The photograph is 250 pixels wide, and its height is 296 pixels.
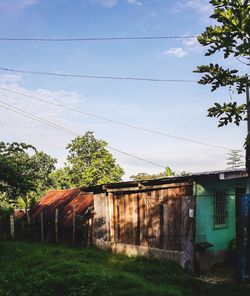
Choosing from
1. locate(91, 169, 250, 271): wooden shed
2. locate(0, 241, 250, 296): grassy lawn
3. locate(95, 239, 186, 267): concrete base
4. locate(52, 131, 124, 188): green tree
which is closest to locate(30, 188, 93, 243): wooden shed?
locate(95, 239, 186, 267): concrete base

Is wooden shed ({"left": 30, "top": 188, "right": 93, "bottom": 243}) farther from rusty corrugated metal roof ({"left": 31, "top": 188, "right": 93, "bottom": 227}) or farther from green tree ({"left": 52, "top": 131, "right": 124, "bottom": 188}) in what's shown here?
green tree ({"left": 52, "top": 131, "right": 124, "bottom": 188})

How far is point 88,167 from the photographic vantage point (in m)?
51.6

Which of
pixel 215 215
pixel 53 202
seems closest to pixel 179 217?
pixel 215 215

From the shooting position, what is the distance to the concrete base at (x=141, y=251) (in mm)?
13629

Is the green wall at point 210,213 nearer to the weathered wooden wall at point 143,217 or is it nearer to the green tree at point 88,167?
the weathered wooden wall at point 143,217

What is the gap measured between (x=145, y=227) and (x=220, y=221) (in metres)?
3.03

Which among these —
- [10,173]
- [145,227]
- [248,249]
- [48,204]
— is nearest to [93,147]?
[48,204]

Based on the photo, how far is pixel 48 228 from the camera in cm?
2238

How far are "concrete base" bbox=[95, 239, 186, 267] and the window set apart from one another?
202 centimetres

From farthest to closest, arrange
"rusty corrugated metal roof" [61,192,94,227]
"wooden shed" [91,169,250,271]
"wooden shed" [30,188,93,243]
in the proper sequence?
"rusty corrugated metal roof" [61,192,94,227] < "wooden shed" [30,188,93,243] < "wooden shed" [91,169,250,271]

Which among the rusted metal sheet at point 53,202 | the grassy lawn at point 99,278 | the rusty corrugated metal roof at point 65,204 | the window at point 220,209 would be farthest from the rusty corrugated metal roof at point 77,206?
the window at point 220,209

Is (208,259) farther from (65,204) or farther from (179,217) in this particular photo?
(65,204)

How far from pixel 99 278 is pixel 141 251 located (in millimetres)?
4533

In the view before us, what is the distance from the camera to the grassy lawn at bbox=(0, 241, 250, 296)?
1023cm
